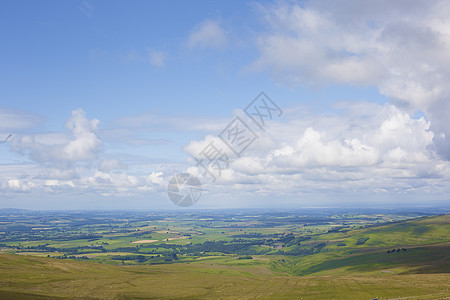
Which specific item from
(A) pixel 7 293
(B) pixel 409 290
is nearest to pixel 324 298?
(B) pixel 409 290

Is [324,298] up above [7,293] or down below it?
below

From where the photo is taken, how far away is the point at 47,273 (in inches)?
4742

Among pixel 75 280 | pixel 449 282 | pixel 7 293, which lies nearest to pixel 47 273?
pixel 75 280

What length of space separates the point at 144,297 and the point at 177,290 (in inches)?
A: 568

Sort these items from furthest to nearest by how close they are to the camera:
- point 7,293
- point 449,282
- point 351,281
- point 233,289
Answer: point 351,281 → point 233,289 → point 449,282 → point 7,293

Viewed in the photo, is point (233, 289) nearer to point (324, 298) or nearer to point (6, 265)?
point (324, 298)

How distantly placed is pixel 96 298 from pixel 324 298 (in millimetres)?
61246

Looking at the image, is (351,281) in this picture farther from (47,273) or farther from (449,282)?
(47,273)

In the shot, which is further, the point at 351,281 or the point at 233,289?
the point at 351,281

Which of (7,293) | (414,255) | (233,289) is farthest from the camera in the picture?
(414,255)

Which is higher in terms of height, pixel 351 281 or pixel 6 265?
pixel 6 265

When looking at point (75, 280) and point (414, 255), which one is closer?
point (75, 280)

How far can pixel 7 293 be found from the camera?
8262 cm

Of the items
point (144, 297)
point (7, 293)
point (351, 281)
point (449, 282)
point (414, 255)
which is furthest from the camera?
point (414, 255)
